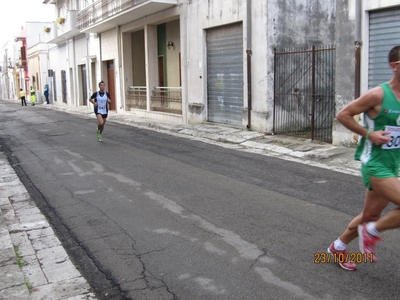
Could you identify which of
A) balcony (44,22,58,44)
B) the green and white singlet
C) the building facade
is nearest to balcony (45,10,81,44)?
balcony (44,22,58,44)

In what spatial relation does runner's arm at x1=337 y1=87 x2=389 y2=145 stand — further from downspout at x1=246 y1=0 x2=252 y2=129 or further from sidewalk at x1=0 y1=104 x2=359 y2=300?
downspout at x1=246 y1=0 x2=252 y2=129

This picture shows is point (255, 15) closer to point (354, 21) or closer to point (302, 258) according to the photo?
point (354, 21)

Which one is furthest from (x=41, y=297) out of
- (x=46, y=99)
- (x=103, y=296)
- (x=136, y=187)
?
(x=46, y=99)

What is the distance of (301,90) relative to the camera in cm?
1409

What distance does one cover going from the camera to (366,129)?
3842 mm

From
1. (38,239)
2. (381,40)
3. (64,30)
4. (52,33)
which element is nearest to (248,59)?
(381,40)

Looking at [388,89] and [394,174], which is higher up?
[388,89]

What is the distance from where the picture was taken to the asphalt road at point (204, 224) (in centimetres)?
408

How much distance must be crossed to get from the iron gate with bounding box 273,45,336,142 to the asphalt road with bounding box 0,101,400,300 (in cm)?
318

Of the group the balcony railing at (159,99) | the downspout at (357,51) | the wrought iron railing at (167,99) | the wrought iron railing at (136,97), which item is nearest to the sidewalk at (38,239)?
the downspout at (357,51)

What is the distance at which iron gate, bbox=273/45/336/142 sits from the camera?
13.1m

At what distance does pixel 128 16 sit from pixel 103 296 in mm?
19910

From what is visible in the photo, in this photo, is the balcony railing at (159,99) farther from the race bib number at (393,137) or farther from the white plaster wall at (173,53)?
the race bib number at (393,137)
